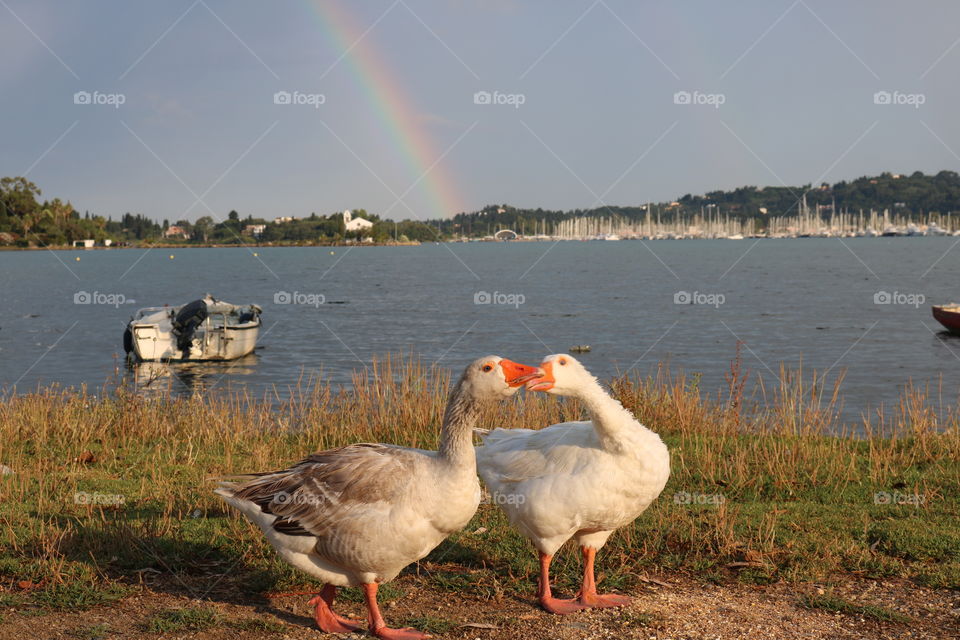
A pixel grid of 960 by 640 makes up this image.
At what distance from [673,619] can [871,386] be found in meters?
26.5

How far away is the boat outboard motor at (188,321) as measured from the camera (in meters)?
33.1

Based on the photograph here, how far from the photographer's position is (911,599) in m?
6.61

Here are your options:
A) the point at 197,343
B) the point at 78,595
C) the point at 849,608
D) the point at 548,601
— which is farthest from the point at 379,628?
the point at 197,343

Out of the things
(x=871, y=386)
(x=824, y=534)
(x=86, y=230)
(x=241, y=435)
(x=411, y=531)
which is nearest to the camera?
(x=411, y=531)

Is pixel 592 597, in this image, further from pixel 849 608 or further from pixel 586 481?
pixel 849 608

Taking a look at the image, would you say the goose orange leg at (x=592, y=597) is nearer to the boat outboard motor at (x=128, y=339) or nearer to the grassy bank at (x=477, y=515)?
the grassy bank at (x=477, y=515)

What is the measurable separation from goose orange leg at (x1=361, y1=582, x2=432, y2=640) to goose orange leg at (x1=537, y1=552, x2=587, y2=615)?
3.82 feet

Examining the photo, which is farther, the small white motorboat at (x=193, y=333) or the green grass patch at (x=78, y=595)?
the small white motorboat at (x=193, y=333)

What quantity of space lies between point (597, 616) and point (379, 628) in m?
1.80

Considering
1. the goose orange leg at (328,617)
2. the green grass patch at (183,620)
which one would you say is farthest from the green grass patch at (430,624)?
the green grass patch at (183,620)

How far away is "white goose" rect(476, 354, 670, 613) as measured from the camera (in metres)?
6.46

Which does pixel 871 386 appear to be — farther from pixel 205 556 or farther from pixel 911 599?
pixel 205 556

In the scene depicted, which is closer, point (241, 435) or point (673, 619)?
point (673, 619)

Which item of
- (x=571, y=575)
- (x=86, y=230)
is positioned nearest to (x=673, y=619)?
(x=571, y=575)
